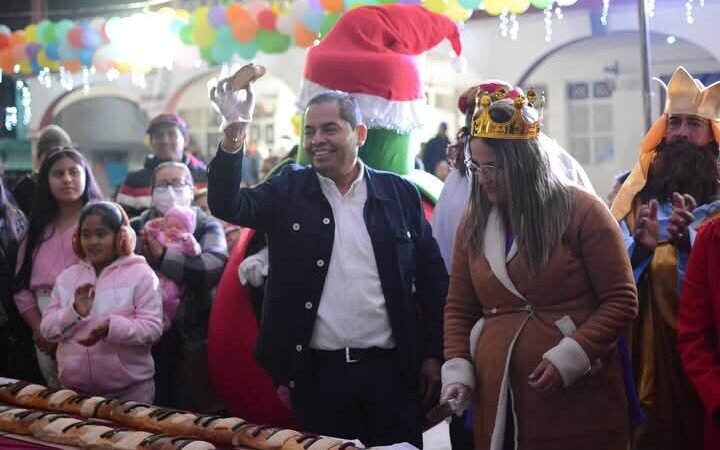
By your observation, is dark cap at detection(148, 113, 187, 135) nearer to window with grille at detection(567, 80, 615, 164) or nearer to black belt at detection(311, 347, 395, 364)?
black belt at detection(311, 347, 395, 364)

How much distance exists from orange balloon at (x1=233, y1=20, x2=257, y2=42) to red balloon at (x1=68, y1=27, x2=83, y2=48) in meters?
2.94

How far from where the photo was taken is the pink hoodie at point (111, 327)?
370 cm

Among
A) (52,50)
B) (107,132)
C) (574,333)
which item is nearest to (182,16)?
(52,50)

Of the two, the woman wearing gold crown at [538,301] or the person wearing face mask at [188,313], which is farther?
the person wearing face mask at [188,313]

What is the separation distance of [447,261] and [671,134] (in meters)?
0.88

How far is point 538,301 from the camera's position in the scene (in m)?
2.71

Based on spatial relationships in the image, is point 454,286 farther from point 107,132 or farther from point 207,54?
point 107,132

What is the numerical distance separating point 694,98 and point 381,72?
1182 mm

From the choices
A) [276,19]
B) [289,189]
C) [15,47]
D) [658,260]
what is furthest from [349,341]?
[15,47]

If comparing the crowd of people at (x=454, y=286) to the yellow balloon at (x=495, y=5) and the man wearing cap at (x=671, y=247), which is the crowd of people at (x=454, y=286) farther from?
the yellow balloon at (x=495, y=5)

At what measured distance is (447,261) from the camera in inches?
145

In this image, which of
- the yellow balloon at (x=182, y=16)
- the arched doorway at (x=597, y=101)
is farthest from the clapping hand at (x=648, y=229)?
the arched doorway at (x=597, y=101)

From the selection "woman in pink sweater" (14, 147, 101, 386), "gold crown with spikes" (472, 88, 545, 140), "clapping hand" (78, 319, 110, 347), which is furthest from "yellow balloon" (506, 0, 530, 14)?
"gold crown with spikes" (472, 88, 545, 140)

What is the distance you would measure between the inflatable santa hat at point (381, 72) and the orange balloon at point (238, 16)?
5332 millimetres
